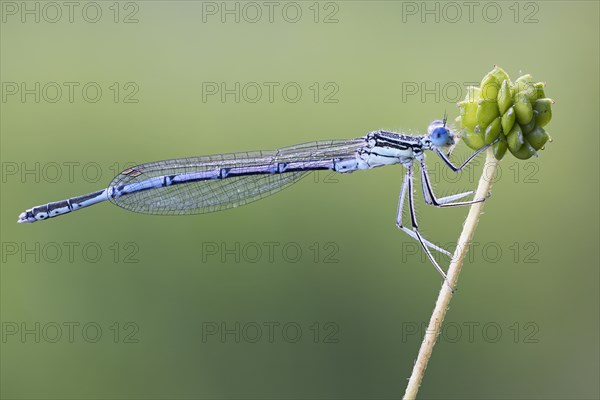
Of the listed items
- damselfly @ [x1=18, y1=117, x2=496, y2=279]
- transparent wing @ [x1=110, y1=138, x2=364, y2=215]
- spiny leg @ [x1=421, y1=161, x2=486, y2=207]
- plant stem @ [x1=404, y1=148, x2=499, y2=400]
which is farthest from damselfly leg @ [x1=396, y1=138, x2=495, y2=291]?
plant stem @ [x1=404, y1=148, x2=499, y2=400]

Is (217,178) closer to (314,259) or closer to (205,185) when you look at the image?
Answer: (205,185)

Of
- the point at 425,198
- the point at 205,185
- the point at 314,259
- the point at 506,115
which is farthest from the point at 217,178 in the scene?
the point at 506,115

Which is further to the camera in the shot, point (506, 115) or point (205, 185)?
point (205, 185)

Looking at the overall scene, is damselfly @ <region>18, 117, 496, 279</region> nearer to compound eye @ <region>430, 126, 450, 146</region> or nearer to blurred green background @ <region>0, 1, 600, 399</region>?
compound eye @ <region>430, 126, 450, 146</region>

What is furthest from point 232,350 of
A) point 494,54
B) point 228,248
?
point 494,54

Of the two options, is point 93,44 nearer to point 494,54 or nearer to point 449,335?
point 494,54

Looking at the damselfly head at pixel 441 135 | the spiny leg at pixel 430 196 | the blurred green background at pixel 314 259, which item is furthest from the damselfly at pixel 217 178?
the blurred green background at pixel 314 259
